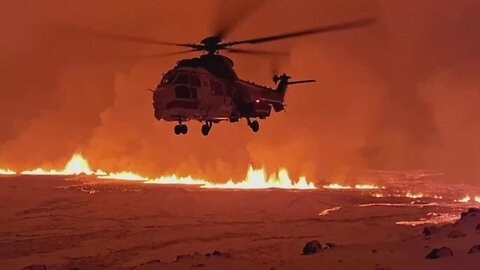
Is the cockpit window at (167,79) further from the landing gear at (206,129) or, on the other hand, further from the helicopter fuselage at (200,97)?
the landing gear at (206,129)

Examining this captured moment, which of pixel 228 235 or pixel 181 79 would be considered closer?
pixel 181 79

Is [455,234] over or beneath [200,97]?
beneath

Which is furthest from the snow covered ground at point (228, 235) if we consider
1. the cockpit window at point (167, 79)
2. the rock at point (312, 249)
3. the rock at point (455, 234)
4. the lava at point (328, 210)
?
the cockpit window at point (167, 79)

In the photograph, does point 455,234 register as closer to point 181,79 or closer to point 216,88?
point 216,88

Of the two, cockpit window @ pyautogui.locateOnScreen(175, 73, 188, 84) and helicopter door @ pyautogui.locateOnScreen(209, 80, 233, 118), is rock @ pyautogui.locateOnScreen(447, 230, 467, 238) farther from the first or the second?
cockpit window @ pyautogui.locateOnScreen(175, 73, 188, 84)

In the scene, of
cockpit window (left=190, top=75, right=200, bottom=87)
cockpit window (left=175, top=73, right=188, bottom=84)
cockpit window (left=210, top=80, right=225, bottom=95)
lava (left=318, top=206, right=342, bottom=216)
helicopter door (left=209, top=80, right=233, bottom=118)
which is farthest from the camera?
lava (left=318, top=206, right=342, bottom=216)

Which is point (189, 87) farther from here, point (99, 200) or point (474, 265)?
point (99, 200)

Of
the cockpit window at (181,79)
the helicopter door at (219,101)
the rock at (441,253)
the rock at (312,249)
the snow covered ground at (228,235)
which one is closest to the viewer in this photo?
the rock at (441,253)

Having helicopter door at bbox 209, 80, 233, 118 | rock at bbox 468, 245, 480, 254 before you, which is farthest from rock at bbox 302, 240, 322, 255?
rock at bbox 468, 245, 480, 254

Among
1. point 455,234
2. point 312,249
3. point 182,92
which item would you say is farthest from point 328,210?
point 182,92

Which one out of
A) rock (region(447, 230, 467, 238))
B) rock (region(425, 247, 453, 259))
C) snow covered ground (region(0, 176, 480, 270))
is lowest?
snow covered ground (region(0, 176, 480, 270))

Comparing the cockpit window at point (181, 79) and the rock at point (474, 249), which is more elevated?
the cockpit window at point (181, 79)

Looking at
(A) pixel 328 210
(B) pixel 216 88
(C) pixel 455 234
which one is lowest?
(A) pixel 328 210

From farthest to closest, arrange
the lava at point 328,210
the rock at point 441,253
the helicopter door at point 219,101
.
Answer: the lava at point 328,210, the helicopter door at point 219,101, the rock at point 441,253
